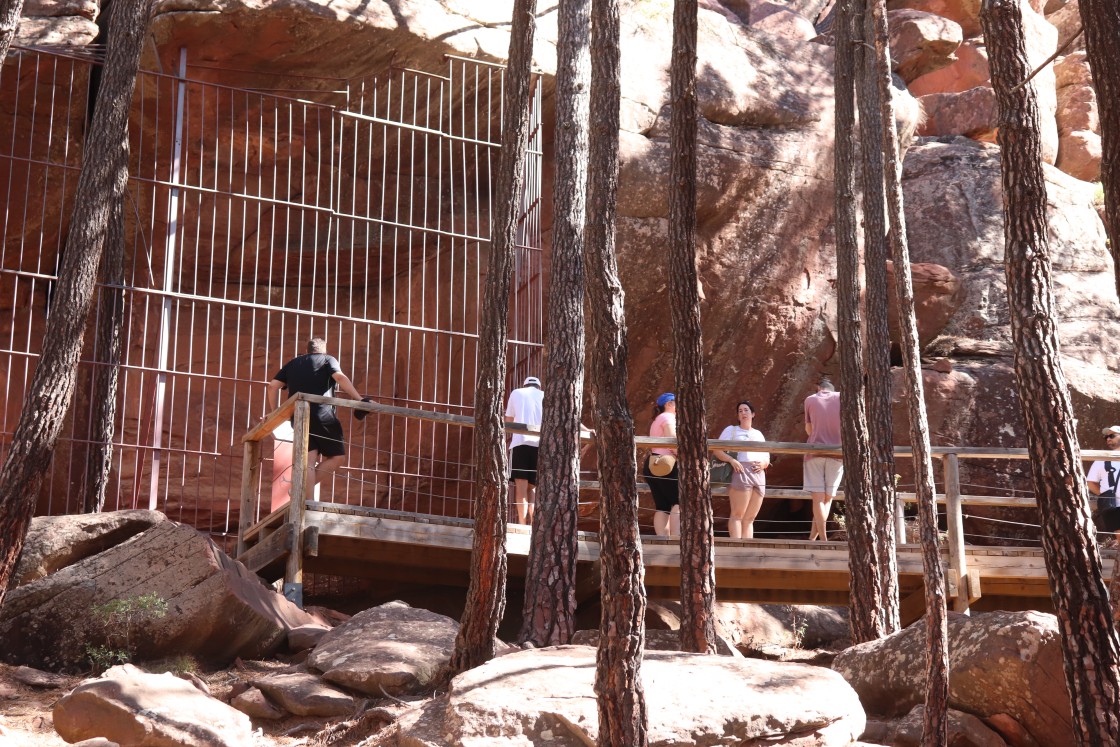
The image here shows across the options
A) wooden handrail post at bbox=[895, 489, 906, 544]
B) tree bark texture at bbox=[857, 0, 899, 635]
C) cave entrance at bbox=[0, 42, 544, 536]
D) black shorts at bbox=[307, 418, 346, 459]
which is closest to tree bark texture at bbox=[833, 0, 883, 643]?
tree bark texture at bbox=[857, 0, 899, 635]

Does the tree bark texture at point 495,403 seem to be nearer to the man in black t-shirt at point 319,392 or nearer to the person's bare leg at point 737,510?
the man in black t-shirt at point 319,392

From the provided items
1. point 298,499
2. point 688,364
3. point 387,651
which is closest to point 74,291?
point 298,499

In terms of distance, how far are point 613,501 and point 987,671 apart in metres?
3.07

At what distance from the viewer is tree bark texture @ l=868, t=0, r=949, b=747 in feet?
22.3

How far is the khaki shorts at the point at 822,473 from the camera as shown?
442 inches

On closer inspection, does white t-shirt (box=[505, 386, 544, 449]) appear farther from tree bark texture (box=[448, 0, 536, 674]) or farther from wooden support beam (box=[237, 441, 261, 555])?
wooden support beam (box=[237, 441, 261, 555])

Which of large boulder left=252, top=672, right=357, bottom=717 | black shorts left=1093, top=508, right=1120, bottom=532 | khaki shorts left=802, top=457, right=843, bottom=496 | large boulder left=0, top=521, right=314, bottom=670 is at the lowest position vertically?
large boulder left=252, top=672, right=357, bottom=717

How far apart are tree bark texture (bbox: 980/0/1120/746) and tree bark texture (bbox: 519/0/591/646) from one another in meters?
3.57

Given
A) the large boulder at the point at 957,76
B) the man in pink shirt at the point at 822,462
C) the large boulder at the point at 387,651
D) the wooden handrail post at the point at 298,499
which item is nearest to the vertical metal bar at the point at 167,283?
the wooden handrail post at the point at 298,499

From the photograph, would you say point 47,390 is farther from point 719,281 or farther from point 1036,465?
point 719,281

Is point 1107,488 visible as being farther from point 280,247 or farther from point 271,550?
point 280,247

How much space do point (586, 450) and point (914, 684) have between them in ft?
20.1

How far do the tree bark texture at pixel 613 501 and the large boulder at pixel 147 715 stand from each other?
1.85m

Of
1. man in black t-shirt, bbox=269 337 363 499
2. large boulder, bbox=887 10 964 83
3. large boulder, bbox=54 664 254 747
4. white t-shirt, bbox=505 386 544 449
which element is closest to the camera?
large boulder, bbox=54 664 254 747
